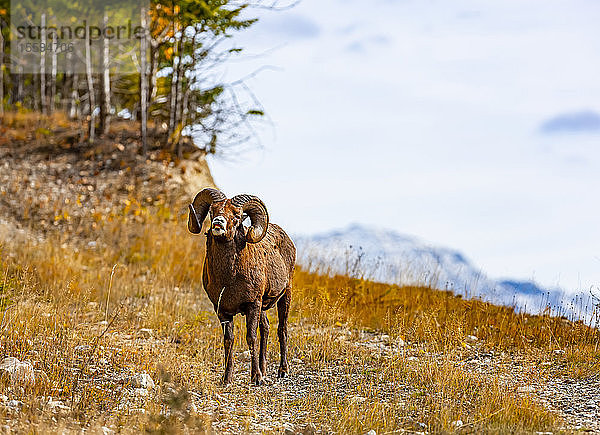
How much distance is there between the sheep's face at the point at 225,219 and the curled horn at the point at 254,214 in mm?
90

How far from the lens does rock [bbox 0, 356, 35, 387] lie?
6430 mm

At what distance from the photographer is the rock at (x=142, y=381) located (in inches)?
267

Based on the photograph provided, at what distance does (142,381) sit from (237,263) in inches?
65.2

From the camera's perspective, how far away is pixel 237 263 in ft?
22.5

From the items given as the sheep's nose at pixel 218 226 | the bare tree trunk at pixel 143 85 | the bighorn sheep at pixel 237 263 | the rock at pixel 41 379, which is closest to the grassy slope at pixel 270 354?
the rock at pixel 41 379

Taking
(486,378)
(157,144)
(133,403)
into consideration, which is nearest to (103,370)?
(133,403)

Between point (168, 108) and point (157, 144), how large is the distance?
1899mm

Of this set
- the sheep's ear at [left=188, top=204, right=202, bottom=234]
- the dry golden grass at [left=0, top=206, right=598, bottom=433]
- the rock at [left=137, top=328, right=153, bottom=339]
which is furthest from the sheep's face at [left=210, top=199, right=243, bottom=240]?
the rock at [left=137, top=328, right=153, bottom=339]

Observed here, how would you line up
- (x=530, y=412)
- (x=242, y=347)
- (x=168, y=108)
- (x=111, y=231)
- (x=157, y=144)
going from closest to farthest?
1. (x=530, y=412)
2. (x=242, y=347)
3. (x=111, y=231)
4. (x=157, y=144)
5. (x=168, y=108)

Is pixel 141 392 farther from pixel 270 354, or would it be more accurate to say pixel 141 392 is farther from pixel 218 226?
pixel 270 354

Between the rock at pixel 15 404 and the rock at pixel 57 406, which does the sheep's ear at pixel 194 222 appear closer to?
the rock at pixel 57 406

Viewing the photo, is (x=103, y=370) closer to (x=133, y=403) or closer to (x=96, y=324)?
(x=133, y=403)

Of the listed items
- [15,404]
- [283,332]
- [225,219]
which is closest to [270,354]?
[283,332]

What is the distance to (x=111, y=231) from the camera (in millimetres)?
16219
